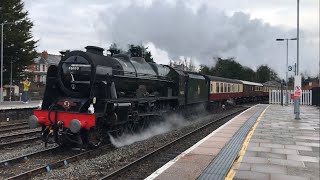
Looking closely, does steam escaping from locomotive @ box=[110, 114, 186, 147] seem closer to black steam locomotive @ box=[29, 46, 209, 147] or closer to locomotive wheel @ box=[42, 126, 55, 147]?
black steam locomotive @ box=[29, 46, 209, 147]

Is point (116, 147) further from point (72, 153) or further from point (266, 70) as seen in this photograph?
point (266, 70)

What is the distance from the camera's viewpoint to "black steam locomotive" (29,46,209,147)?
998cm

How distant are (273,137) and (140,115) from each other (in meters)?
4.49

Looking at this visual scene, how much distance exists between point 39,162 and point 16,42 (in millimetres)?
31100

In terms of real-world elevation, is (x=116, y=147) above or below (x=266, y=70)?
below

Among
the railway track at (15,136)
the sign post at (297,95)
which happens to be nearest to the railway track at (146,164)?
the railway track at (15,136)

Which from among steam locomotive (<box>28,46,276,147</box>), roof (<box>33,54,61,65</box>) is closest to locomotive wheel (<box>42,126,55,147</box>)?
steam locomotive (<box>28,46,276,147</box>)

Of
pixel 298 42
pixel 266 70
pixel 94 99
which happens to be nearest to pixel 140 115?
pixel 94 99

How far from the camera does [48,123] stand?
1020 centimetres

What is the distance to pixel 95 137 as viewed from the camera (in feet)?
33.9

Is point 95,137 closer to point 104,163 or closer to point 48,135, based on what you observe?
point 48,135

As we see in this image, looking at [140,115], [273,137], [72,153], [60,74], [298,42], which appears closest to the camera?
[72,153]

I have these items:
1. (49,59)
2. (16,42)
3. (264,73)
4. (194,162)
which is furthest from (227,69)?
(194,162)

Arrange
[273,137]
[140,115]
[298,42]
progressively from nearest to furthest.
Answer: [273,137], [140,115], [298,42]
